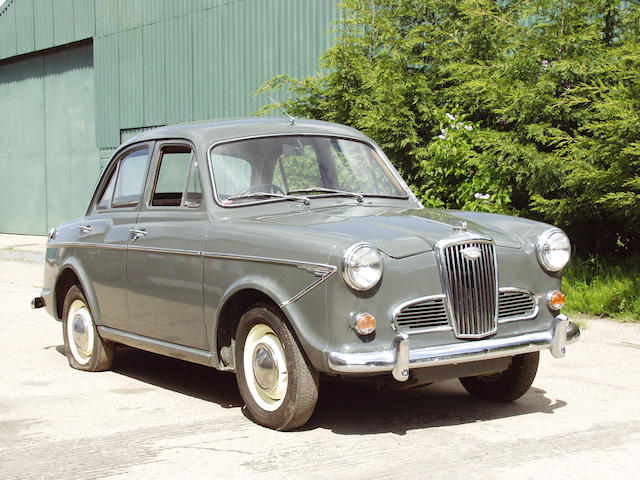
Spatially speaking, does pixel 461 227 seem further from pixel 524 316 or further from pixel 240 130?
pixel 240 130

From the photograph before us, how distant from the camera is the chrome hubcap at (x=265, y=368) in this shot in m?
5.25

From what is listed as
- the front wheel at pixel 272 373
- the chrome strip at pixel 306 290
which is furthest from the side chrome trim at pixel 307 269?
the front wheel at pixel 272 373

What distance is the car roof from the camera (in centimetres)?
627

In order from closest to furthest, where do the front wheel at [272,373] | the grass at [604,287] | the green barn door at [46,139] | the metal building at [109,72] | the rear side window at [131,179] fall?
1. the front wheel at [272,373]
2. the rear side window at [131,179]
3. the grass at [604,287]
4. the metal building at [109,72]
5. the green barn door at [46,139]

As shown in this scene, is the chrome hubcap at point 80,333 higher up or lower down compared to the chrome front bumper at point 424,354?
lower down

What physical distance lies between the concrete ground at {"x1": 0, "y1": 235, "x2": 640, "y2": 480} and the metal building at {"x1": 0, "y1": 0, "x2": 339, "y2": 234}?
10761mm

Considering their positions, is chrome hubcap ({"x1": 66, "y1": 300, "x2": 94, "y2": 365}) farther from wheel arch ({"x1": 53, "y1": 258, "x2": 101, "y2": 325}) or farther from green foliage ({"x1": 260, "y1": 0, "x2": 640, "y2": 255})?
green foliage ({"x1": 260, "y1": 0, "x2": 640, "y2": 255})

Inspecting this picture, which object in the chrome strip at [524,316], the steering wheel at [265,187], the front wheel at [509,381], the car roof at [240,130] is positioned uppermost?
the car roof at [240,130]

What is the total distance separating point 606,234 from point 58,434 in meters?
6.53

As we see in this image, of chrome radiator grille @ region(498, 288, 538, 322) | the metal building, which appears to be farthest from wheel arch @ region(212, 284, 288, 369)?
the metal building

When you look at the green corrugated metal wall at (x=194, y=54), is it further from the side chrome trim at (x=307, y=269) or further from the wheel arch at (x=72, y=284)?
the side chrome trim at (x=307, y=269)

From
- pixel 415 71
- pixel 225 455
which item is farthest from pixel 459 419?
pixel 415 71

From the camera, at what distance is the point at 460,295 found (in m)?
5.11

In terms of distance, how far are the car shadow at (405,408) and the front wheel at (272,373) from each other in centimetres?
25
